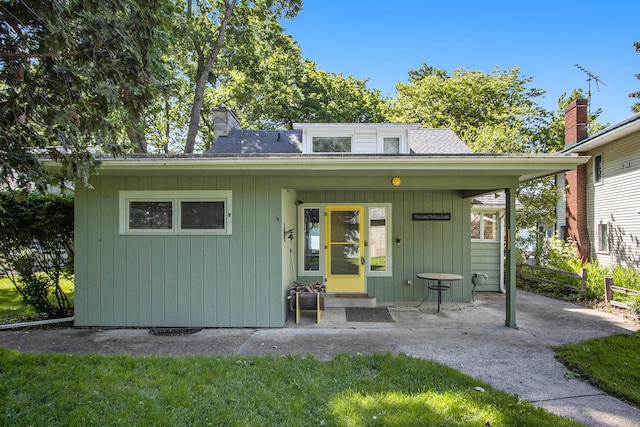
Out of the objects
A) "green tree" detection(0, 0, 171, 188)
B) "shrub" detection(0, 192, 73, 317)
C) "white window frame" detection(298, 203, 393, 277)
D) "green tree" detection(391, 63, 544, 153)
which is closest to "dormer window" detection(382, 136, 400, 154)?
"white window frame" detection(298, 203, 393, 277)

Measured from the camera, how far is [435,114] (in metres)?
20.9

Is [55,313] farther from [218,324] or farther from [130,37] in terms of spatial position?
[130,37]

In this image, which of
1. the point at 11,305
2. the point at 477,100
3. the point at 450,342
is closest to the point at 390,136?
the point at 450,342

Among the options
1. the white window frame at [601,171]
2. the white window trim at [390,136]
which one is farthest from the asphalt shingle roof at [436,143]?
the white window frame at [601,171]

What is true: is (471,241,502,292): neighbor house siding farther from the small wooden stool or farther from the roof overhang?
the small wooden stool

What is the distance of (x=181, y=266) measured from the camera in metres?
5.45

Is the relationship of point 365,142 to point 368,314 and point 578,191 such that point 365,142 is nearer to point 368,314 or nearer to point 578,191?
point 368,314

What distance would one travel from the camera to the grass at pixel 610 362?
337 cm

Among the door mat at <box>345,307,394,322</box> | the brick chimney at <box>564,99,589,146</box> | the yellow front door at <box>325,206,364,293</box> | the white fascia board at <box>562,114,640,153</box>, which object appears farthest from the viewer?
the brick chimney at <box>564,99,589,146</box>

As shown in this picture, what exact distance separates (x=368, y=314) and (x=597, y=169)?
34.2 ft

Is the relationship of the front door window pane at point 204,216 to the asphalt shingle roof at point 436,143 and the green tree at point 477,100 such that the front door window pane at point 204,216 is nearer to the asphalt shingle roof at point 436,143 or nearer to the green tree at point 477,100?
the asphalt shingle roof at point 436,143

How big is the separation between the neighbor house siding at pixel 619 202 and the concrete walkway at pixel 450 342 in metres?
5.17

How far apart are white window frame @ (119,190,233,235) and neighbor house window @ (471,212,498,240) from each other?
20.9 ft

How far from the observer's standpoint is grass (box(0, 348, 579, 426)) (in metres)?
2.75
